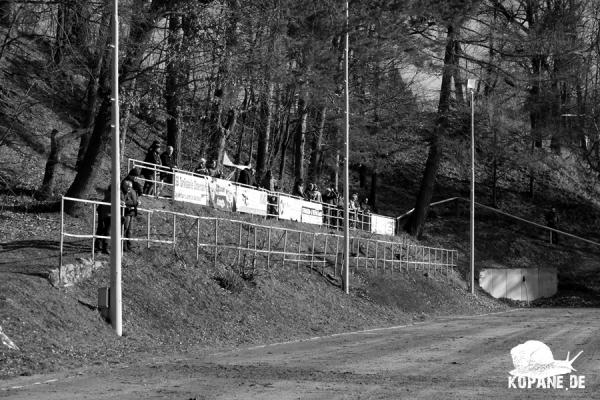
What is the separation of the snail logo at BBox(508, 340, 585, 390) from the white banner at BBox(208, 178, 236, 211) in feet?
41.5

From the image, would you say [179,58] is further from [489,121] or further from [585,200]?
[585,200]

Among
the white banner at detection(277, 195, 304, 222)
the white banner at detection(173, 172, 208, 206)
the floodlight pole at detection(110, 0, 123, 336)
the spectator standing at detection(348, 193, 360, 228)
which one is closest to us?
the floodlight pole at detection(110, 0, 123, 336)

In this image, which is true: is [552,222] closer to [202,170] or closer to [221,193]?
[221,193]

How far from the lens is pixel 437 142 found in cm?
5178

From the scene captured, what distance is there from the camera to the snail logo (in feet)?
43.8

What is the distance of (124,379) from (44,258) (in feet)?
22.5

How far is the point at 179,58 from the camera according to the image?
24.2 m

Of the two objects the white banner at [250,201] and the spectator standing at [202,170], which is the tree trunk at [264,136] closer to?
the white banner at [250,201]

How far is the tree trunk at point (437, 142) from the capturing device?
163 ft

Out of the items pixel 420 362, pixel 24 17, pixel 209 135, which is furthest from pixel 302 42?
pixel 420 362

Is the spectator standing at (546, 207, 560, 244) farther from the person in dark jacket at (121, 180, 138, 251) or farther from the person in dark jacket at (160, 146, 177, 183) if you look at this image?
the person in dark jacket at (121, 180, 138, 251)

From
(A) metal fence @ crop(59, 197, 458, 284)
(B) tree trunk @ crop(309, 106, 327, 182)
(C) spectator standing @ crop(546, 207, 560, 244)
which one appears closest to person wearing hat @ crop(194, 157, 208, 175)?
(A) metal fence @ crop(59, 197, 458, 284)

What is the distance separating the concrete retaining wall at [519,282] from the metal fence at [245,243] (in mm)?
6766

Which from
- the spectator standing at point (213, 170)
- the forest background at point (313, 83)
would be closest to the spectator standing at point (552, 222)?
the forest background at point (313, 83)
